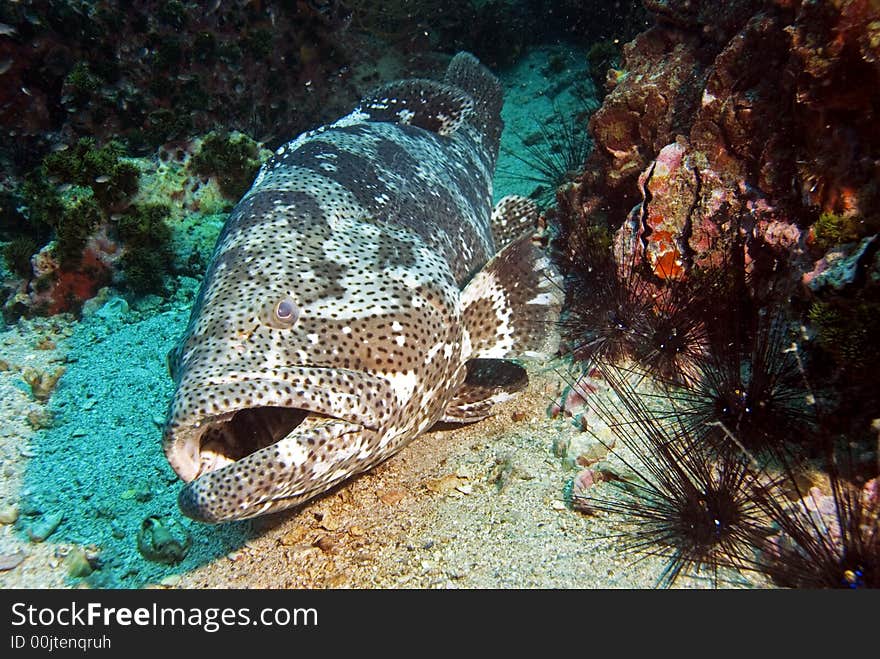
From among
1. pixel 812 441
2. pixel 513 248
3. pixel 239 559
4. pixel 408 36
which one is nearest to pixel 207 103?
pixel 408 36

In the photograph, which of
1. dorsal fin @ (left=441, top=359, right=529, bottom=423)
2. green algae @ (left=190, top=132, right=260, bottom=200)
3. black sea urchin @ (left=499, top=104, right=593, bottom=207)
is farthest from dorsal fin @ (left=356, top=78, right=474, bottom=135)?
dorsal fin @ (left=441, top=359, right=529, bottom=423)

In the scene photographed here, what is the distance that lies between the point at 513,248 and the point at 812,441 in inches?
82.1

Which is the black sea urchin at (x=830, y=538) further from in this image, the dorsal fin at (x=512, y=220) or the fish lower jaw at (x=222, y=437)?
the dorsal fin at (x=512, y=220)

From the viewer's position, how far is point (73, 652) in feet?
7.73

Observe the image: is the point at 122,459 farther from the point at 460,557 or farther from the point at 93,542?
the point at 460,557

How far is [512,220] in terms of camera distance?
18.4 ft

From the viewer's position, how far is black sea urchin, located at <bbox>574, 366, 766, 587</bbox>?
239 centimetres

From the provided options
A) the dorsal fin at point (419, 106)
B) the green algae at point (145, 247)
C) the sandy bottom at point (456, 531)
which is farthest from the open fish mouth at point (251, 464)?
the green algae at point (145, 247)

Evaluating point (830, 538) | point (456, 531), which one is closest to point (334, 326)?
point (456, 531)

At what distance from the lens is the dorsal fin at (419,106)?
563 cm

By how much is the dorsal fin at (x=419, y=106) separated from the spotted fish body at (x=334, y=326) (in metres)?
1.01

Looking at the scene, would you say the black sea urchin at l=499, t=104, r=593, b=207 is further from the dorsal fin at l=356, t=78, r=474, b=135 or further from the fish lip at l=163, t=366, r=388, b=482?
the fish lip at l=163, t=366, r=388, b=482

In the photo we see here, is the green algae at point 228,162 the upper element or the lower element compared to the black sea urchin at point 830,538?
upper

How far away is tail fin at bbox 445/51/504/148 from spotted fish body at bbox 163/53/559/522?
6.99 ft
